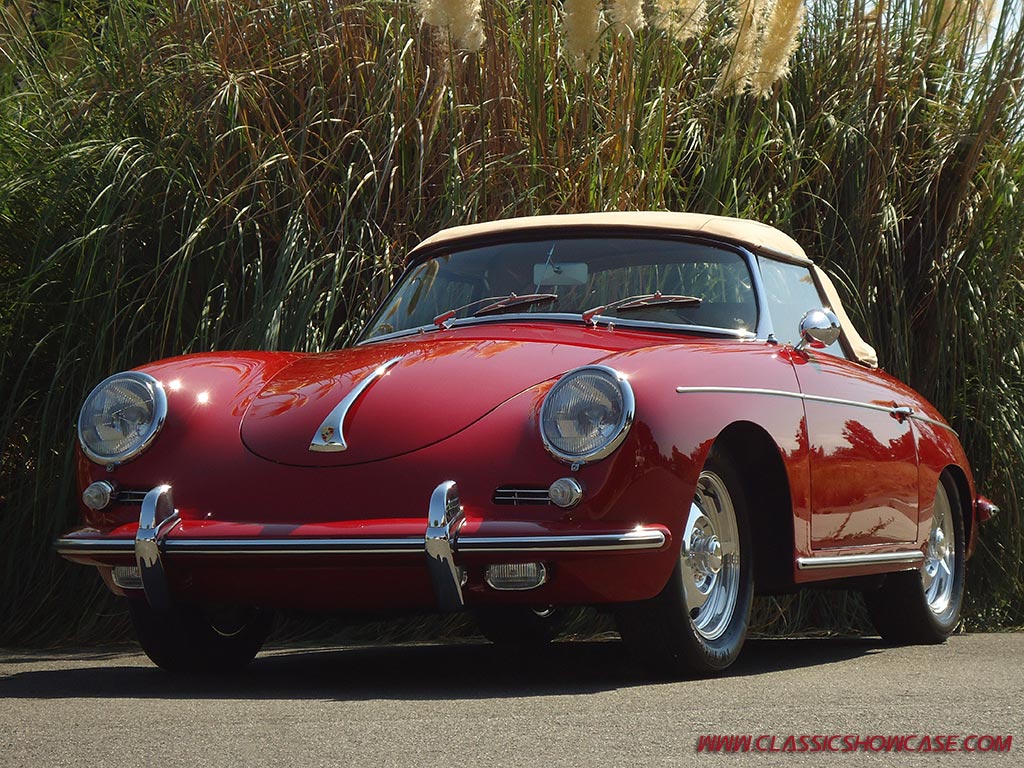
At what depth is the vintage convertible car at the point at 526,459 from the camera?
3756mm

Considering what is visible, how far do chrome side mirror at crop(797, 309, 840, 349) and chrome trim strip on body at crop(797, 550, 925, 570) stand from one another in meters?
0.67

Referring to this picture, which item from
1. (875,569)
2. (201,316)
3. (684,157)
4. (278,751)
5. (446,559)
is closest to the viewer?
(278,751)

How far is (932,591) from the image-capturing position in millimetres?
5801

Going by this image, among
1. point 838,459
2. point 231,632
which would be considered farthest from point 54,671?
point 838,459

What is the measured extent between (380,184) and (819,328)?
2162 mm

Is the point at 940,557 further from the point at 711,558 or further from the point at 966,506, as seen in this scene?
the point at 711,558

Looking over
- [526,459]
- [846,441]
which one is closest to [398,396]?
[526,459]

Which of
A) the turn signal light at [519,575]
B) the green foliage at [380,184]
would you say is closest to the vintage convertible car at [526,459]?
the turn signal light at [519,575]

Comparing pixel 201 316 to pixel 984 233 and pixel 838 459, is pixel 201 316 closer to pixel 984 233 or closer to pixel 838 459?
pixel 838 459

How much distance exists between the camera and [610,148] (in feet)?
20.8

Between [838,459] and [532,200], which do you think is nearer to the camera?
[838,459]

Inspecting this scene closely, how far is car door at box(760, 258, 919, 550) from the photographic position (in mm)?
4602

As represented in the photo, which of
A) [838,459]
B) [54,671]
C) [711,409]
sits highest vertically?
[711,409]

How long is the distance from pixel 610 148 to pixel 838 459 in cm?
212
